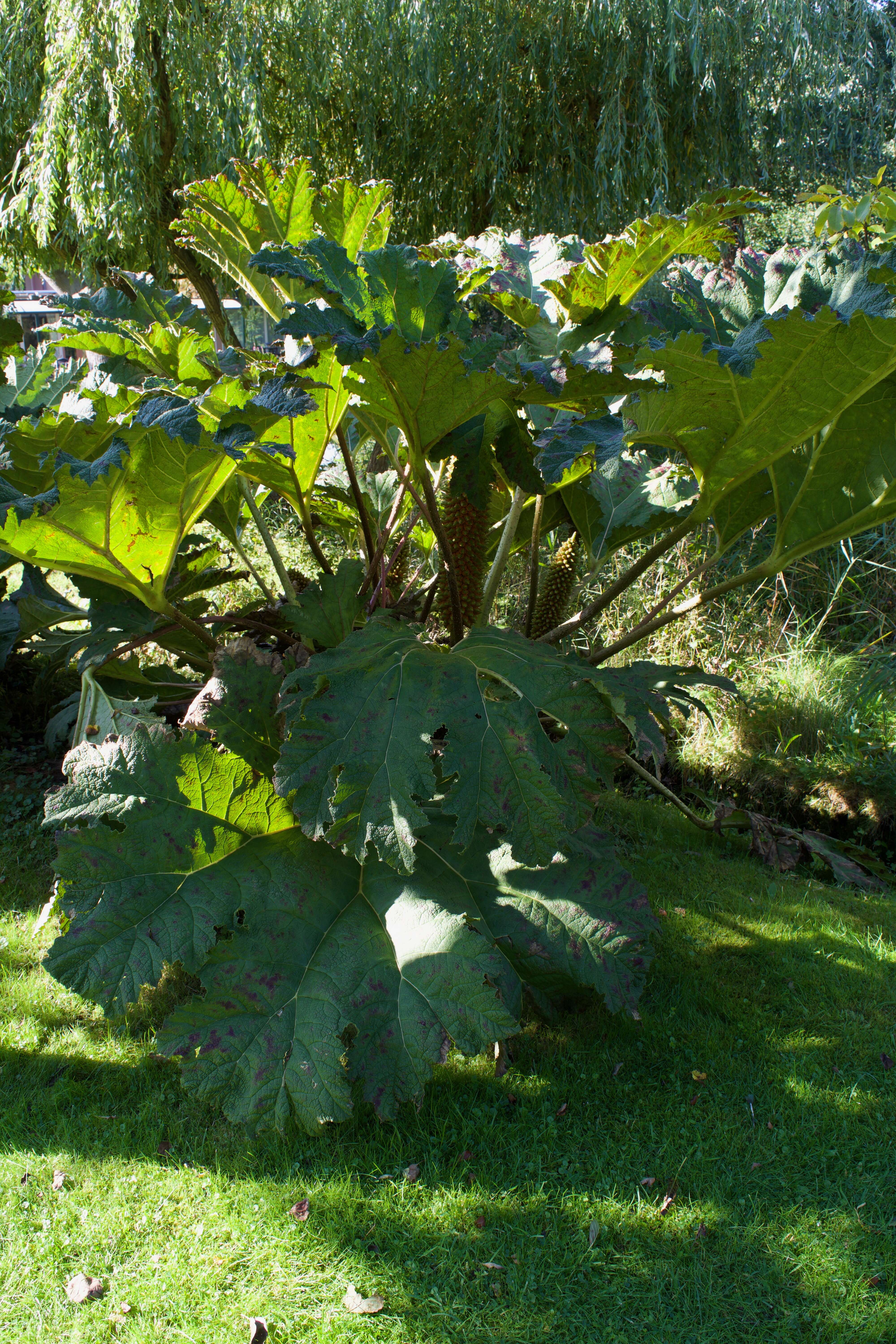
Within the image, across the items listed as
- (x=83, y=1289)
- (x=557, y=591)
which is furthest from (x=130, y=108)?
(x=83, y=1289)

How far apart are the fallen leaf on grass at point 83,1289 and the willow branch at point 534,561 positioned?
1.72 metres

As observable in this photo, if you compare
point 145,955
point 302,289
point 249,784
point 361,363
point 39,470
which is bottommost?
point 145,955

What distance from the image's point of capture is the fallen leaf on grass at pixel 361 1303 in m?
1.68

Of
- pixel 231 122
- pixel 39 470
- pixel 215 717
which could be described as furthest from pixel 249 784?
pixel 231 122

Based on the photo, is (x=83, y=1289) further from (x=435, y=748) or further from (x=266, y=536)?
(x=266, y=536)

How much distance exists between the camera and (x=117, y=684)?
2910 mm

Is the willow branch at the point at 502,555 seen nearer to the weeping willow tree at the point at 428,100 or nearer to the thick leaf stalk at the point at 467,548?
the thick leaf stalk at the point at 467,548

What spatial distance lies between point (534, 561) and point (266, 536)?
78cm

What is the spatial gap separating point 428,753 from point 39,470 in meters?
1.14

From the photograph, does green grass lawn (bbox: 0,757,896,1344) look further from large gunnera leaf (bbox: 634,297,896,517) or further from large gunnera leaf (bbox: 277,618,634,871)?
large gunnera leaf (bbox: 634,297,896,517)

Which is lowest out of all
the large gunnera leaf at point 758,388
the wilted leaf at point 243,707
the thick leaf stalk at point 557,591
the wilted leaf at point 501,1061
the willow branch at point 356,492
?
the wilted leaf at point 501,1061

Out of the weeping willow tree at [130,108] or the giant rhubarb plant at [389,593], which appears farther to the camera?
the weeping willow tree at [130,108]

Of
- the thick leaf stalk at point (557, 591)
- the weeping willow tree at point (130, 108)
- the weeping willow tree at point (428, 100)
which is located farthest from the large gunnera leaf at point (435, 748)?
the weeping willow tree at point (428, 100)

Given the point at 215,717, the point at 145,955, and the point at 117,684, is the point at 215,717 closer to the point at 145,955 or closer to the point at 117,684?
the point at 145,955
